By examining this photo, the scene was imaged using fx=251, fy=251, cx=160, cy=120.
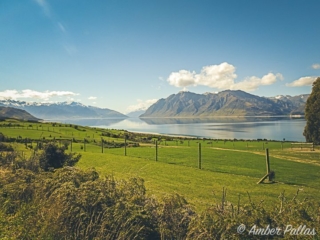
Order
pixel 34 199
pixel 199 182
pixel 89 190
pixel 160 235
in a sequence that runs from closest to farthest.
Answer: pixel 160 235
pixel 89 190
pixel 34 199
pixel 199 182

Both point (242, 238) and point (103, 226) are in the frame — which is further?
point (103, 226)

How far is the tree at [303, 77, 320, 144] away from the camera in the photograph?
50.8 meters

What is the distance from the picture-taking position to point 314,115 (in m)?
51.4

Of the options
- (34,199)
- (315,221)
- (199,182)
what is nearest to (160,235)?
(315,221)

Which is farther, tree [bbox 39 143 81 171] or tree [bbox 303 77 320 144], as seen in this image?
tree [bbox 303 77 320 144]

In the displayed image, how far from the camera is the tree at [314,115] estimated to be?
167ft

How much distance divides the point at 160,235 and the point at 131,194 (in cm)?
196

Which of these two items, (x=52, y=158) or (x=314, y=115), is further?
(x=314, y=115)

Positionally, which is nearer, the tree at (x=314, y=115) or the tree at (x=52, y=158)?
the tree at (x=52, y=158)

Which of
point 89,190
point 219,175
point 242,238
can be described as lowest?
point 219,175

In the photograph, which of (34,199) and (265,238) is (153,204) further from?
(34,199)

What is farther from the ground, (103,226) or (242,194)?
(103,226)

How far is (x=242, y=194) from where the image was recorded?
11578 mm

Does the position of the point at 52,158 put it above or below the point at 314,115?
below
